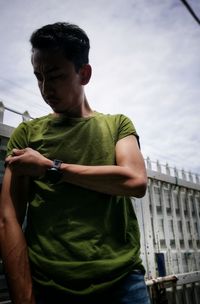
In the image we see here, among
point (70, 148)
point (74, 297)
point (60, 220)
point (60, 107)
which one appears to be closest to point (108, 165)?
point (70, 148)

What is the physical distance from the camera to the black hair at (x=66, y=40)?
5.66 feet

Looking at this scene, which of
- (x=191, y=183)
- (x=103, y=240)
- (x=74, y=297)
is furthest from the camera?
(x=191, y=183)

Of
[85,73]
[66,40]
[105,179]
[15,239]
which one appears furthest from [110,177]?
[66,40]

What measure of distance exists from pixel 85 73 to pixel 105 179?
0.79 m

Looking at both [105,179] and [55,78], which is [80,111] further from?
[105,179]

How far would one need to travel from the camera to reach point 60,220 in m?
1.40

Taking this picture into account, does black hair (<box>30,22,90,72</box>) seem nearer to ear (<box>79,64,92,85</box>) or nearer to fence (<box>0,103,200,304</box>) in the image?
ear (<box>79,64,92,85</box>)

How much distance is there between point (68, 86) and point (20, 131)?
372mm

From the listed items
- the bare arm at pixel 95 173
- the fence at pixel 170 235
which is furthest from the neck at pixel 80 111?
the fence at pixel 170 235

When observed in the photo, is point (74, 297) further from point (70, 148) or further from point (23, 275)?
point (70, 148)

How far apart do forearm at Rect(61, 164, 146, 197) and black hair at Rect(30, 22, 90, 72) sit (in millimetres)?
705

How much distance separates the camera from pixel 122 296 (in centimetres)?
135

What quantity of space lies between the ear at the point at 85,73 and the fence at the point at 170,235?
2.82m

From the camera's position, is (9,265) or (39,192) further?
(39,192)
